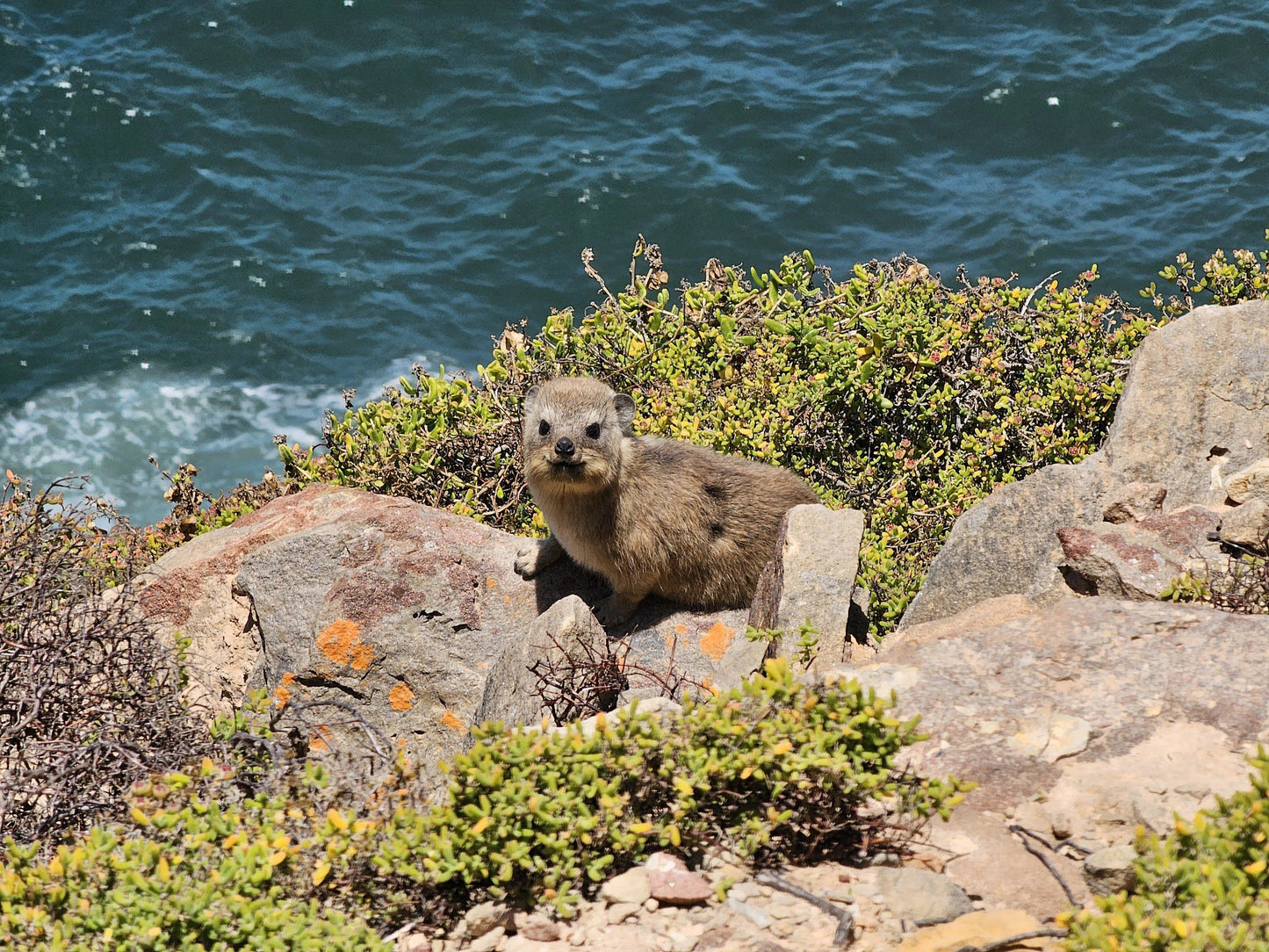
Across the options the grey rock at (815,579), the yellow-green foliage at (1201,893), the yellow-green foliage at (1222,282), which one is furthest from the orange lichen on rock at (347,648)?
the yellow-green foliage at (1222,282)

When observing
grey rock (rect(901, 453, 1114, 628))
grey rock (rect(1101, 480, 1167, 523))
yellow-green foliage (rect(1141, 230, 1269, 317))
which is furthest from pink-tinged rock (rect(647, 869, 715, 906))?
yellow-green foliage (rect(1141, 230, 1269, 317))

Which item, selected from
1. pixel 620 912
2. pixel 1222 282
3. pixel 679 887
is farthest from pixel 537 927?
pixel 1222 282

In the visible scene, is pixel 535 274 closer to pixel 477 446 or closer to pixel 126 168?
pixel 126 168

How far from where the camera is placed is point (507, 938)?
4215 millimetres

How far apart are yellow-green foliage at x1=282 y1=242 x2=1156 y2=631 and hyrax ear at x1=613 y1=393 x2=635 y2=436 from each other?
128 cm

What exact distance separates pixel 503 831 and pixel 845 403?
17.6 ft

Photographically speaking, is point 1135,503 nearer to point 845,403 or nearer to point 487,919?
point 845,403

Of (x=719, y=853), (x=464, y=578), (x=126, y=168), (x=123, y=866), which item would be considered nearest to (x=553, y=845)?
(x=719, y=853)

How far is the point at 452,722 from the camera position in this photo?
694cm

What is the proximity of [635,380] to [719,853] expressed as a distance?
5459 mm

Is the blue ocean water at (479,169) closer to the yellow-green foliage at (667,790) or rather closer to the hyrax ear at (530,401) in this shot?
the hyrax ear at (530,401)

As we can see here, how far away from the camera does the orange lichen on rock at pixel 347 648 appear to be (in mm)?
7023

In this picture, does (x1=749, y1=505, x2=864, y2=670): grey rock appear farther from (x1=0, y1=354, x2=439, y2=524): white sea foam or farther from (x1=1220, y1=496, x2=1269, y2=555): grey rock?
(x1=0, y1=354, x2=439, y2=524): white sea foam

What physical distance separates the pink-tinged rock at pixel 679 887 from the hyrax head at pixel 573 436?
308 centimetres
